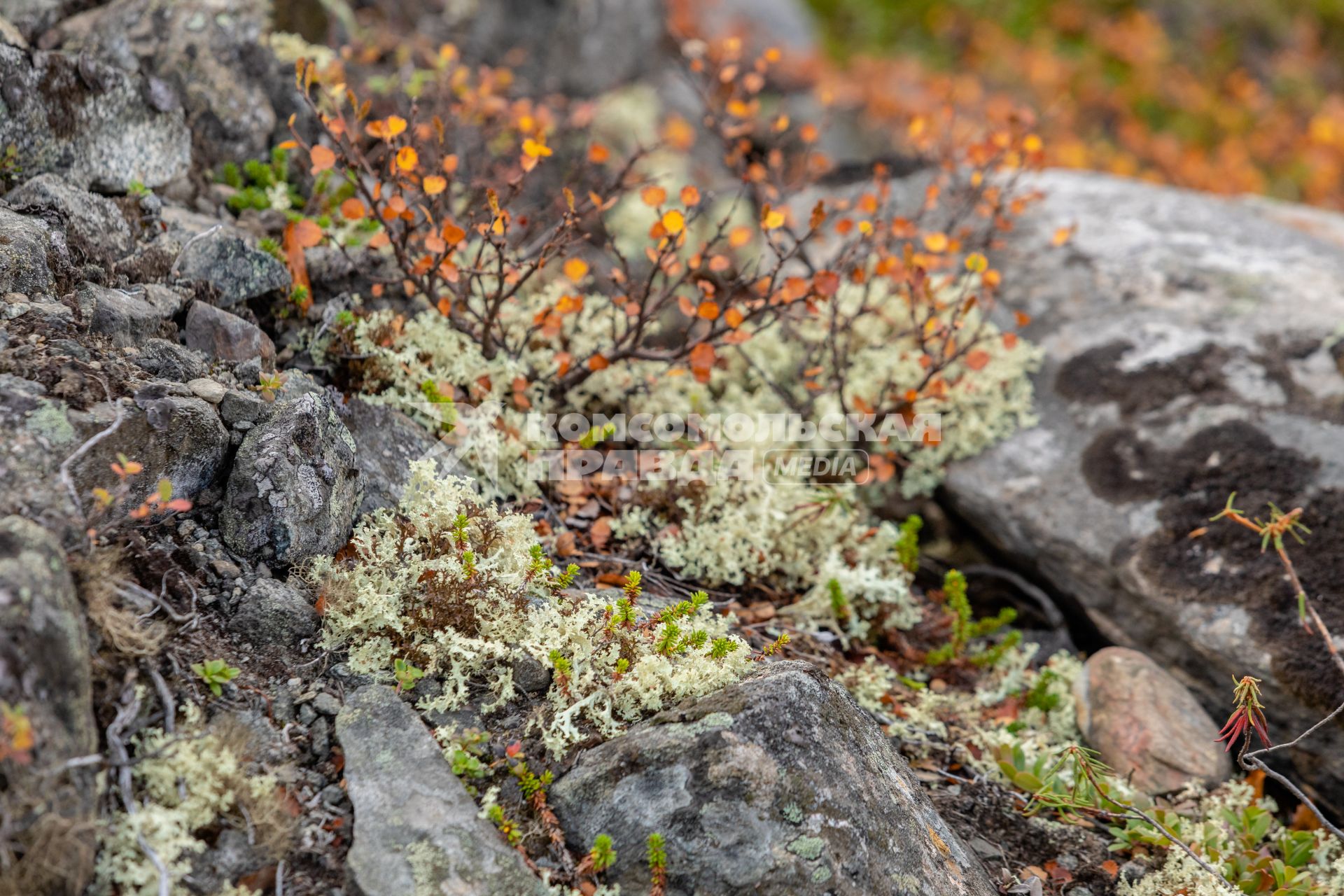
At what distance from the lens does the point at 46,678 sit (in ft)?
7.78

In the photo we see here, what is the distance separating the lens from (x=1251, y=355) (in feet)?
16.9

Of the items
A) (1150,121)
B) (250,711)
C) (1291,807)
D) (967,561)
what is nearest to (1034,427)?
(967,561)

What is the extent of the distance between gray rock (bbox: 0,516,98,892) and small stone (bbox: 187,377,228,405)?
87 cm

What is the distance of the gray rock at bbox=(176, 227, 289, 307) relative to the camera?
391 cm

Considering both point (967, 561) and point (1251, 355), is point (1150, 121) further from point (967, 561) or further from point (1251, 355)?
point (967, 561)

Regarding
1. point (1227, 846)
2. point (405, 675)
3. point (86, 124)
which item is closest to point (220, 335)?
point (86, 124)

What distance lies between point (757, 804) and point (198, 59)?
181 inches

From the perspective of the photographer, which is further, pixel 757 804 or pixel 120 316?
pixel 120 316

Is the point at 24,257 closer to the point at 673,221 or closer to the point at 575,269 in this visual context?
the point at 575,269

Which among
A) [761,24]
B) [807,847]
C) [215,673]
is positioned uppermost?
[761,24]

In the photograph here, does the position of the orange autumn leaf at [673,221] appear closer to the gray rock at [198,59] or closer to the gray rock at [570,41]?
the gray rock at [198,59]

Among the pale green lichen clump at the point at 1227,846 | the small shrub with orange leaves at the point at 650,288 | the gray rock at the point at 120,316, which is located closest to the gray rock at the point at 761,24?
the small shrub with orange leaves at the point at 650,288

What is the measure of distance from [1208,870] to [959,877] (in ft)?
3.22

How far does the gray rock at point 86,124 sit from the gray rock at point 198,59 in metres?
0.18
